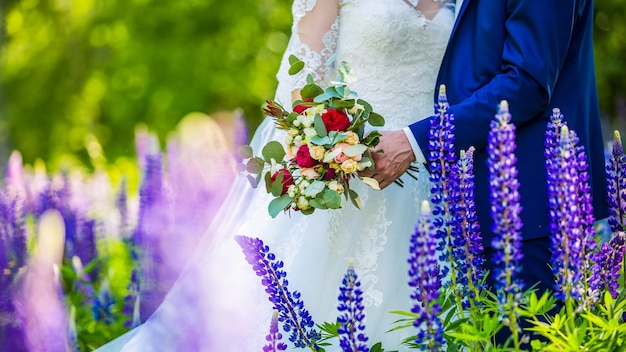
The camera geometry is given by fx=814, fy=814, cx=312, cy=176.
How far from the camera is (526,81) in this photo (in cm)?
261

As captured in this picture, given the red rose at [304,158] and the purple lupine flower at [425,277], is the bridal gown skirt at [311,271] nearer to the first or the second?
the red rose at [304,158]

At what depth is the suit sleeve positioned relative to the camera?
8.46 feet

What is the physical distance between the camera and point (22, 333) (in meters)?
3.58

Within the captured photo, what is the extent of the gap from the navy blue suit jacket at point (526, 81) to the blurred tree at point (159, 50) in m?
7.13

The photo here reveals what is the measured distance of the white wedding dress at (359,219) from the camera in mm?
3016

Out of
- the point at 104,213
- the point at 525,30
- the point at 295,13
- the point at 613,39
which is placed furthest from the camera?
the point at 613,39

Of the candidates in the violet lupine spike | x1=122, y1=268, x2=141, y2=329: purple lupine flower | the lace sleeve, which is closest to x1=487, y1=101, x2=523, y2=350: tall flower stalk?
the violet lupine spike

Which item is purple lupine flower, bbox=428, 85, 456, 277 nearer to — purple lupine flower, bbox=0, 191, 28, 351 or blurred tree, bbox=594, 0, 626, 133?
purple lupine flower, bbox=0, 191, 28, 351

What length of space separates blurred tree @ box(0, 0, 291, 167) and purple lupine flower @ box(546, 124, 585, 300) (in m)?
7.93

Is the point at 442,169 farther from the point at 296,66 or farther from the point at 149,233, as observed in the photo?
the point at 149,233

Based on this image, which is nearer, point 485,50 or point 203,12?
point 485,50

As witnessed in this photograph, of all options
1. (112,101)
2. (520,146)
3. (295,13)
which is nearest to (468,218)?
(520,146)

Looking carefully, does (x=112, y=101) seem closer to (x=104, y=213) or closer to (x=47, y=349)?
(x=104, y=213)

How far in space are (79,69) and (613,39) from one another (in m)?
7.11
